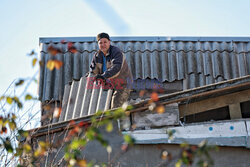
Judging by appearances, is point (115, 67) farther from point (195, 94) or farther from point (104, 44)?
point (195, 94)

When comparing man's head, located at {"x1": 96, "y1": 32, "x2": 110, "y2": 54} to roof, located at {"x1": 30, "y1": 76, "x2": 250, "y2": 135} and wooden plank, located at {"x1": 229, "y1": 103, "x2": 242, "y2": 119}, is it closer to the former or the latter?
roof, located at {"x1": 30, "y1": 76, "x2": 250, "y2": 135}

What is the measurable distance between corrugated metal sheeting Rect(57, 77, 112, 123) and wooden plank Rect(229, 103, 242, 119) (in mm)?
2762

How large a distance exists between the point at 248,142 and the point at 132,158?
1680mm

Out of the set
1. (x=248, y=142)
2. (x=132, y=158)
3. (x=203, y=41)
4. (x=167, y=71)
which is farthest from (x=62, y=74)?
(x=248, y=142)

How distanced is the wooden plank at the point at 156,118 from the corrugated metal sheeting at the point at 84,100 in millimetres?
2027

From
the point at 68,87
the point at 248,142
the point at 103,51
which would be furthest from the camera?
the point at 68,87

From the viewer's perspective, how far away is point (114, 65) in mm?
8844

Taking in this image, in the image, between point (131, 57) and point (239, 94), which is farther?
point (131, 57)

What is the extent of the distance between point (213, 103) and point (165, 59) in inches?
257

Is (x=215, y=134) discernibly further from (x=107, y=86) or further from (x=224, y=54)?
(x=224, y=54)

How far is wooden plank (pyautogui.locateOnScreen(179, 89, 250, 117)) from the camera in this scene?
24.6 feet

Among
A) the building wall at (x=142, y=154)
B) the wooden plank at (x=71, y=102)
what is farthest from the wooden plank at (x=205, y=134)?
the wooden plank at (x=71, y=102)

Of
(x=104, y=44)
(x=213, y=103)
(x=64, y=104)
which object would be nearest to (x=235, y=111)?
(x=213, y=103)

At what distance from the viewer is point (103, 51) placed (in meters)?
9.23
